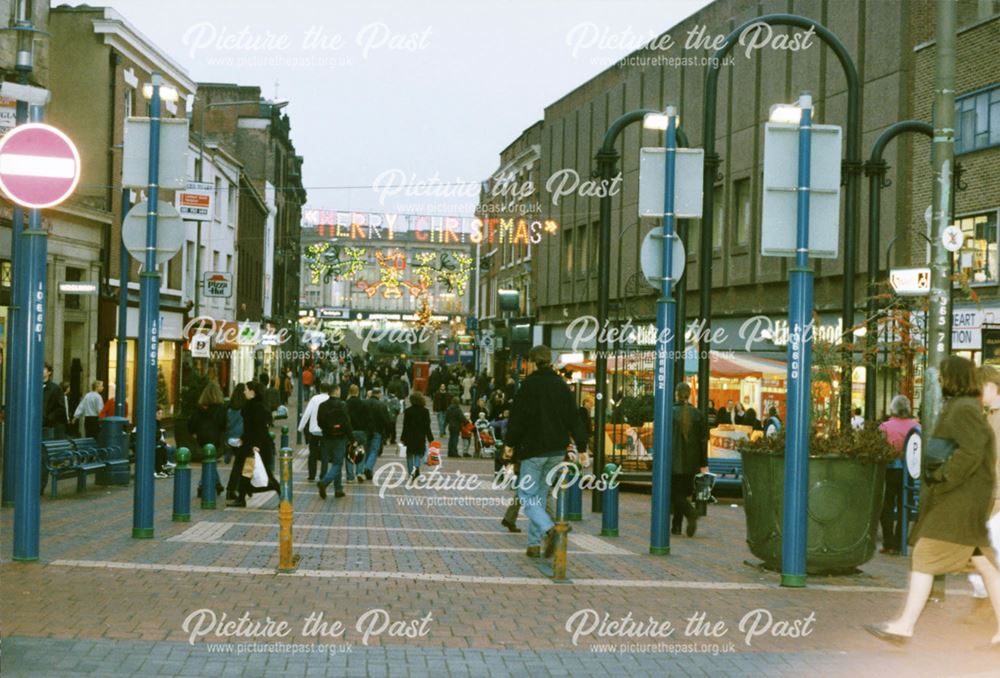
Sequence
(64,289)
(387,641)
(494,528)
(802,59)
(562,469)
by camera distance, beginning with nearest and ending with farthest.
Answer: (387,641)
(562,469)
(494,528)
(64,289)
(802,59)

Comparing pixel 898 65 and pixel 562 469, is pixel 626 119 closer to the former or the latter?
pixel 562 469

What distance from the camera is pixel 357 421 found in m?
22.0

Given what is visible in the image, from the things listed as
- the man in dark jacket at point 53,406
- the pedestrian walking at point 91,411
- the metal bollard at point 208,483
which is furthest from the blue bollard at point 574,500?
the pedestrian walking at point 91,411

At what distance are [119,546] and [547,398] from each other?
4033 mm

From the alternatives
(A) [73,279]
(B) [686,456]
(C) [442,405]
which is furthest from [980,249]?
→ (A) [73,279]

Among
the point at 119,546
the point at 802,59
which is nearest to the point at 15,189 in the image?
the point at 119,546

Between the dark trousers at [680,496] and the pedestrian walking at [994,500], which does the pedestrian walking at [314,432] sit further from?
the pedestrian walking at [994,500]

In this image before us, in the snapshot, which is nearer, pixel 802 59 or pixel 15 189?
pixel 15 189

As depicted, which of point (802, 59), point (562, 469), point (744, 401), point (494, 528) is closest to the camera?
point (562, 469)

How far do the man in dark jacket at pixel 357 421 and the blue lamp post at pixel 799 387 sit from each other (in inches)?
496

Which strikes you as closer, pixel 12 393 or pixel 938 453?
pixel 938 453

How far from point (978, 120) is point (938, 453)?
858 inches

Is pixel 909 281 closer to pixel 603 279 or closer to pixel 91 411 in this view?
pixel 603 279

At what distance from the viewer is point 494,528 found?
1488 centimetres
